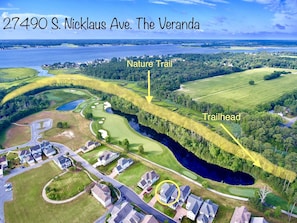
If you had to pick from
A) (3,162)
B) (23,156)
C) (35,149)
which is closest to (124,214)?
(23,156)

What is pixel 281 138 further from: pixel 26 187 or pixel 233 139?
pixel 26 187

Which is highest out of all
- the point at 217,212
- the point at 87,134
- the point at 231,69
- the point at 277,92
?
the point at 231,69

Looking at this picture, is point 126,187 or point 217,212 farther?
point 126,187

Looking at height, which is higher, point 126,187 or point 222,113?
point 222,113

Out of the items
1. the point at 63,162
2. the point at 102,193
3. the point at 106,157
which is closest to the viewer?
the point at 102,193

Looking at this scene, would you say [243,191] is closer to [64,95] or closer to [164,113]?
[164,113]

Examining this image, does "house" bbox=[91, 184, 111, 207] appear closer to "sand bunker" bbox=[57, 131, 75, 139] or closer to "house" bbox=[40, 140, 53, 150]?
"house" bbox=[40, 140, 53, 150]

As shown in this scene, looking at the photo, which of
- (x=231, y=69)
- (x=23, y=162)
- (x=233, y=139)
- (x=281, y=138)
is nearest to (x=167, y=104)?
(x=233, y=139)
